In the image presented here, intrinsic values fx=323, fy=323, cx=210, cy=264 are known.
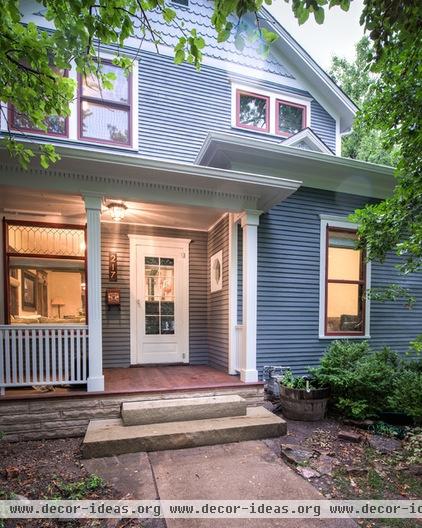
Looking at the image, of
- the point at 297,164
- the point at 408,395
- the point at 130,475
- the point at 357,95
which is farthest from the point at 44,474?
the point at 357,95

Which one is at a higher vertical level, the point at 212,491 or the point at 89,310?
the point at 89,310

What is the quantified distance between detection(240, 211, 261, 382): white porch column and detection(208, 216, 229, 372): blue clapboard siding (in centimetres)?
54

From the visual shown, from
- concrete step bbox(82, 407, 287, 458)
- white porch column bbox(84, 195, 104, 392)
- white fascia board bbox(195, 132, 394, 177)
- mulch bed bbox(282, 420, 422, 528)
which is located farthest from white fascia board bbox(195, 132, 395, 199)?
mulch bed bbox(282, 420, 422, 528)

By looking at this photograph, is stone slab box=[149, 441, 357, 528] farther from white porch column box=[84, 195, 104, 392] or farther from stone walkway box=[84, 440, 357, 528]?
white porch column box=[84, 195, 104, 392]

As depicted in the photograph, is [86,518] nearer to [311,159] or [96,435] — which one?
[96,435]

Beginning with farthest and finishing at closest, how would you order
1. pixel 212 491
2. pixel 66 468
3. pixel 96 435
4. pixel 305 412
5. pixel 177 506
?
pixel 305 412, pixel 96 435, pixel 66 468, pixel 212 491, pixel 177 506

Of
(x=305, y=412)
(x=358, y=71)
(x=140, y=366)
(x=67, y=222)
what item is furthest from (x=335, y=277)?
(x=358, y=71)

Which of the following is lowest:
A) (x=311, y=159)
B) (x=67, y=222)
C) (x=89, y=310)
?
(x=89, y=310)

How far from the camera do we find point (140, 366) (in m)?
5.49

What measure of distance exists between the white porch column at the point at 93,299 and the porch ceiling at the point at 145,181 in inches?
11.4

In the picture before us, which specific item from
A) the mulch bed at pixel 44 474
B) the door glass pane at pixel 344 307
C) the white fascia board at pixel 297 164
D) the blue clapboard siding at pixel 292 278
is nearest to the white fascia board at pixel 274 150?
the white fascia board at pixel 297 164

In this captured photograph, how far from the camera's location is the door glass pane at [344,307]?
560 centimetres

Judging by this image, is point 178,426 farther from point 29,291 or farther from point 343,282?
point 343,282

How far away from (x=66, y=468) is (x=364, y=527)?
245 centimetres
